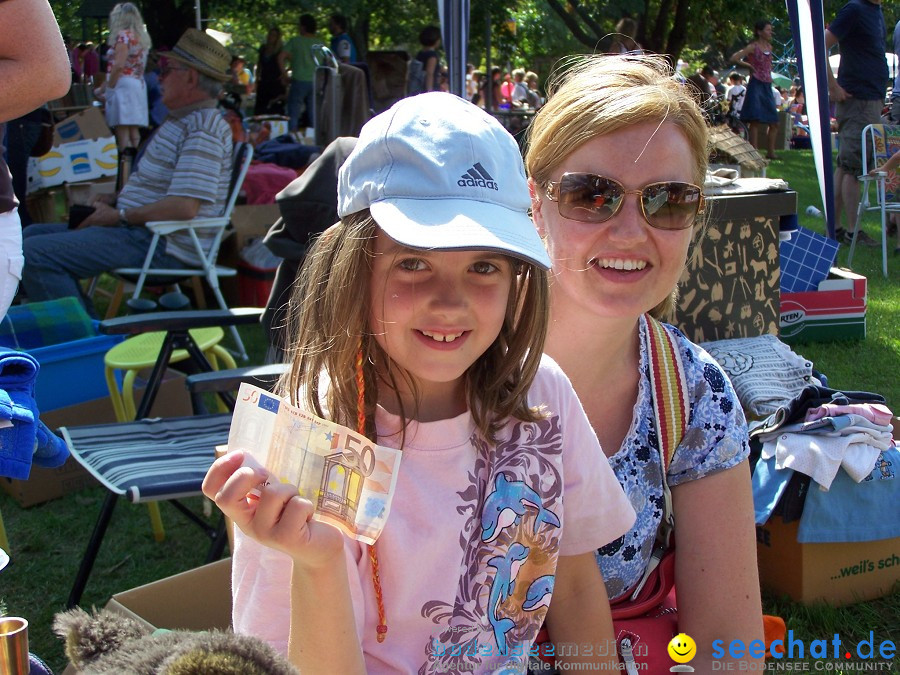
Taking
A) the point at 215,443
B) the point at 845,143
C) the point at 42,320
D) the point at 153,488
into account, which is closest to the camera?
the point at 153,488

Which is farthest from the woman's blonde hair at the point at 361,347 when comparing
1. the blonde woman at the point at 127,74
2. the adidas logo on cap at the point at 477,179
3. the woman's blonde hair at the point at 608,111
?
the blonde woman at the point at 127,74

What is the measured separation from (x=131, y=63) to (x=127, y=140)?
122 centimetres

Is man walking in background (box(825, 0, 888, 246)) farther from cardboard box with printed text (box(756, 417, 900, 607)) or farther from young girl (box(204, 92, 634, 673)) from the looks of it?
young girl (box(204, 92, 634, 673))

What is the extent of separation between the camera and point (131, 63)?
371 inches

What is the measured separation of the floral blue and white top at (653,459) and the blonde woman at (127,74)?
26.9 feet

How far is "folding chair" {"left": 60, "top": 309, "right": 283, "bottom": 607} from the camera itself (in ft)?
8.62

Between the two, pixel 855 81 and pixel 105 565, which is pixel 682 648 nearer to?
pixel 105 565

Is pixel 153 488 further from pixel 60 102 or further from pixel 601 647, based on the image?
pixel 60 102

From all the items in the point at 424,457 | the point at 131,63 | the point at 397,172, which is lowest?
the point at 424,457

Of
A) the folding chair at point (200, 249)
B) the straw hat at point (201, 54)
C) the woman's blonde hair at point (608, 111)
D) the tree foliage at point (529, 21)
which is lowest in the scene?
the folding chair at point (200, 249)

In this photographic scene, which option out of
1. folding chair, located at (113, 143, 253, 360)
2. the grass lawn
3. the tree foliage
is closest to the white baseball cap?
the grass lawn

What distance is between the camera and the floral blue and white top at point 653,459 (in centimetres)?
173

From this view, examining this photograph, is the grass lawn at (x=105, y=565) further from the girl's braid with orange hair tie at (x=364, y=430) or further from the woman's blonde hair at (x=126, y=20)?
the woman's blonde hair at (x=126, y=20)

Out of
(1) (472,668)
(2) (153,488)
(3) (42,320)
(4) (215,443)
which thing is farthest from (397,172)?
(3) (42,320)
